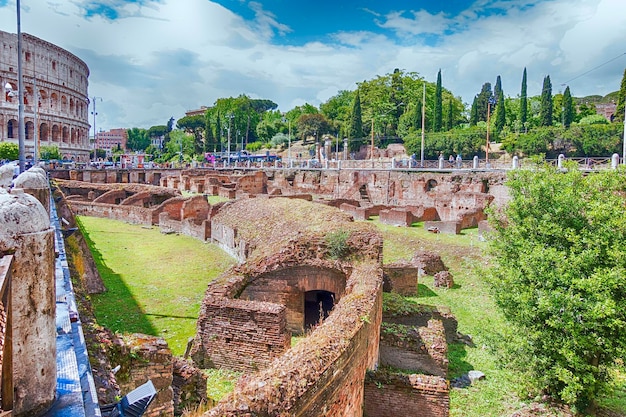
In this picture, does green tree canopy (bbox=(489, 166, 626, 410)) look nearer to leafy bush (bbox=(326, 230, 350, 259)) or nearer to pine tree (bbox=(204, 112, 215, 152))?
leafy bush (bbox=(326, 230, 350, 259))

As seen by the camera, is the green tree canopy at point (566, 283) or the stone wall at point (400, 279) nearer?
the green tree canopy at point (566, 283)

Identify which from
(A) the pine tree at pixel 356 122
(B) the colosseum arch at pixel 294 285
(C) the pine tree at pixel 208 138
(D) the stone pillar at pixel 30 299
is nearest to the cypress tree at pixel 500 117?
(A) the pine tree at pixel 356 122

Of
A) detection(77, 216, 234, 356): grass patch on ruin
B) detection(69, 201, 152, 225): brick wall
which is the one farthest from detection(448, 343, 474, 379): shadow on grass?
detection(69, 201, 152, 225): brick wall

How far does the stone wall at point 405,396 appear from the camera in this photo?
7680 mm

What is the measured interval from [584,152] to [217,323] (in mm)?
46647

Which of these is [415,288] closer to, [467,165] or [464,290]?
[464,290]

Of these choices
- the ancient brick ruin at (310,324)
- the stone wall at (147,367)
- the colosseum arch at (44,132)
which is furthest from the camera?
the colosseum arch at (44,132)

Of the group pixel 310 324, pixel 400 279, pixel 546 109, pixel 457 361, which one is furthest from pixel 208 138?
pixel 457 361

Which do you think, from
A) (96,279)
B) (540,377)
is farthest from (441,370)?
(96,279)

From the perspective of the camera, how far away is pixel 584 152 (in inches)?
1793

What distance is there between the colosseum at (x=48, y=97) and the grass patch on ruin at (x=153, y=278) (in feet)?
135

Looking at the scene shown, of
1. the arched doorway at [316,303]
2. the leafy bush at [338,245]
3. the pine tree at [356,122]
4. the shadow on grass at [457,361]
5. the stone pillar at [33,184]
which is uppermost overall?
the pine tree at [356,122]

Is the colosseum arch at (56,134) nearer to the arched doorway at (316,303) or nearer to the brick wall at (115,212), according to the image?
the brick wall at (115,212)

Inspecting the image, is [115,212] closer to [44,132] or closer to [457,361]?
[457,361]
